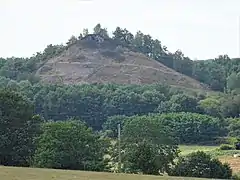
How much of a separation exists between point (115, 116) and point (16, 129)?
3474cm

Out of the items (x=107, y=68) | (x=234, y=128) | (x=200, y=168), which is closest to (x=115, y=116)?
(x=234, y=128)

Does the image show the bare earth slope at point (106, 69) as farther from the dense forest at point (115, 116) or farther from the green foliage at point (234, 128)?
the green foliage at point (234, 128)

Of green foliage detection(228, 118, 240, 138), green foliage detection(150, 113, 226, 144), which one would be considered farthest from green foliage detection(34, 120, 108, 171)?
green foliage detection(228, 118, 240, 138)

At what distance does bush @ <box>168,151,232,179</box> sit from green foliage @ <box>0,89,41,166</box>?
304 inches

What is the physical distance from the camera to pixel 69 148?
1079 inches

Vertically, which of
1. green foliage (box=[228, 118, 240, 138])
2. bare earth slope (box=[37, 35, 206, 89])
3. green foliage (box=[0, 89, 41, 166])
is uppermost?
bare earth slope (box=[37, 35, 206, 89])

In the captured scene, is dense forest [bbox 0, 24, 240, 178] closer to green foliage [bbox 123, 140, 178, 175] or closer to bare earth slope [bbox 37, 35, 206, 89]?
green foliage [bbox 123, 140, 178, 175]

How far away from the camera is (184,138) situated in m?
62.8

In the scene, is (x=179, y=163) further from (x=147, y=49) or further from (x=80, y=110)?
(x=147, y=49)

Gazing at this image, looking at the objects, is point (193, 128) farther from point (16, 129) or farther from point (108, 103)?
point (16, 129)

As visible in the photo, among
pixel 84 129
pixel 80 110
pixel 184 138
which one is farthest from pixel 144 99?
pixel 84 129

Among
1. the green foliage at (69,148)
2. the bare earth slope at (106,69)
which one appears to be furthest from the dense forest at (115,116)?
the bare earth slope at (106,69)

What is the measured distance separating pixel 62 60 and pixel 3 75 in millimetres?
17589

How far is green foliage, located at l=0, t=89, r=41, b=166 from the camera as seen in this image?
29.7 m
